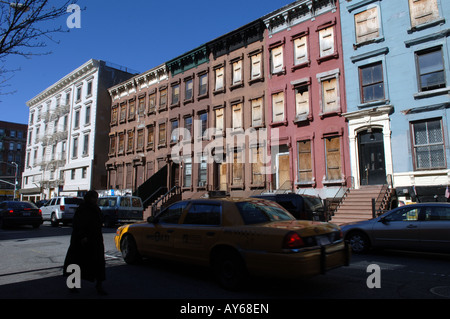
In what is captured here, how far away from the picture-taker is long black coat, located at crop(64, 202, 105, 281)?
5145 mm

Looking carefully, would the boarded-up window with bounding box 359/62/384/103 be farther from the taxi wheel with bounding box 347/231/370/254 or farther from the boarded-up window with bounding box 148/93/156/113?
the boarded-up window with bounding box 148/93/156/113

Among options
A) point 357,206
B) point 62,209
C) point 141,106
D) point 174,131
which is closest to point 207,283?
point 357,206

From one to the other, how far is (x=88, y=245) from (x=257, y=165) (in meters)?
16.1

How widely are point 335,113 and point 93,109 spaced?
85.5 feet

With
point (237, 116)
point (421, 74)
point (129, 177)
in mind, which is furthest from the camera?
point (129, 177)

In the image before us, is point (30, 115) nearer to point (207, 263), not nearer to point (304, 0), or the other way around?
point (304, 0)

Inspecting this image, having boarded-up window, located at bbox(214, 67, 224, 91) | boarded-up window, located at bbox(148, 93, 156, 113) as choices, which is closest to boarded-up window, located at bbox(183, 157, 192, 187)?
boarded-up window, located at bbox(214, 67, 224, 91)

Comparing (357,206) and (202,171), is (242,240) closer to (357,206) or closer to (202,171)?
(357,206)

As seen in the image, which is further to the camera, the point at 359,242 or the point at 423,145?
the point at 423,145

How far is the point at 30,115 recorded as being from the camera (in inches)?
1934

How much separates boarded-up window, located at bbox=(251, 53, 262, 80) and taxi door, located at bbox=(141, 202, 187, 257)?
16120 mm

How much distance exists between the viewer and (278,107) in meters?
20.2

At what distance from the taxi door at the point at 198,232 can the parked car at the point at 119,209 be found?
12.9 metres

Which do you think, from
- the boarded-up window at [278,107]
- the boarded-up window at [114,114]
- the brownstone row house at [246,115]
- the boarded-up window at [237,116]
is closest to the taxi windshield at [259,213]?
the brownstone row house at [246,115]
